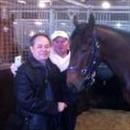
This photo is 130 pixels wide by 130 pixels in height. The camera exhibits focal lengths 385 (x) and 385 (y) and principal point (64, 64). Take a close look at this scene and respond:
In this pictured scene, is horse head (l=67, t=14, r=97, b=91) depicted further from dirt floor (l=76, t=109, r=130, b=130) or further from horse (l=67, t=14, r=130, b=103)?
dirt floor (l=76, t=109, r=130, b=130)

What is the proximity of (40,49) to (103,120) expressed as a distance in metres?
2.23

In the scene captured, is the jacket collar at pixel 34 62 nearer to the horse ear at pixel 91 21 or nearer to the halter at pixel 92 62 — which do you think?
the halter at pixel 92 62

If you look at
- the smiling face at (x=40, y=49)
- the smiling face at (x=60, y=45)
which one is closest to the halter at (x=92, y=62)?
the smiling face at (x=60, y=45)

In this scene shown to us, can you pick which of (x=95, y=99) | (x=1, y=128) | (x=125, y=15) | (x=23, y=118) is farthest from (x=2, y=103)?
(x=125, y=15)

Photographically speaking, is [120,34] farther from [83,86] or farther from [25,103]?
[25,103]

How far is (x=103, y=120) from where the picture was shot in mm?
4586

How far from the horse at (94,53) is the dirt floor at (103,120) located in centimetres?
119

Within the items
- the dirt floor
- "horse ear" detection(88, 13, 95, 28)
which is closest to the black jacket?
"horse ear" detection(88, 13, 95, 28)

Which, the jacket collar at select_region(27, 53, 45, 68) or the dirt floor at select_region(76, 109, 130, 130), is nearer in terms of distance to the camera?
the jacket collar at select_region(27, 53, 45, 68)

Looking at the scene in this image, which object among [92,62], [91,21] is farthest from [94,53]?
[91,21]

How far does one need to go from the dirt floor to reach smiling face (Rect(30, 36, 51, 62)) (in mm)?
2035

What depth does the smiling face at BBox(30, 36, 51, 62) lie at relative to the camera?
2.58 metres

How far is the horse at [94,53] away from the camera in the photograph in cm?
305

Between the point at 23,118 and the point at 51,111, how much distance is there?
8.8 inches
